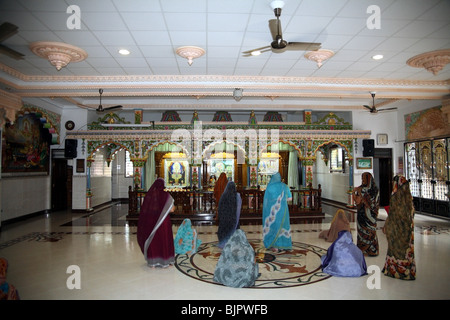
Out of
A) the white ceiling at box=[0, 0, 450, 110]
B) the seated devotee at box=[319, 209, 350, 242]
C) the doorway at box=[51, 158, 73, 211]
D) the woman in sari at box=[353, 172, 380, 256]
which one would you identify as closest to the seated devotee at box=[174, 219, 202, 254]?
the seated devotee at box=[319, 209, 350, 242]

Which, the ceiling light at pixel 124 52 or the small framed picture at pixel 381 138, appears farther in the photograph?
the small framed picture at pixel 381 138

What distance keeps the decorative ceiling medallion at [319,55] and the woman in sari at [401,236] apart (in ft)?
8.88

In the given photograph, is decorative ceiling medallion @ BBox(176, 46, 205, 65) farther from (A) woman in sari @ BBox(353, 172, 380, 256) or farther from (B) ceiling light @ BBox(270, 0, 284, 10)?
(A) woman in sari @ BBox(353, 172, 380, 256)

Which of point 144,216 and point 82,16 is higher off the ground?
point 82,16

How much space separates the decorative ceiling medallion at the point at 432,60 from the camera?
5.37 meters

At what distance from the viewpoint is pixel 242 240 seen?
143 inches

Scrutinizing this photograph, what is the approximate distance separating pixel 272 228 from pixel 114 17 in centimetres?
426

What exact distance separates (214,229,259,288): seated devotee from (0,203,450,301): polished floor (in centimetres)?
11

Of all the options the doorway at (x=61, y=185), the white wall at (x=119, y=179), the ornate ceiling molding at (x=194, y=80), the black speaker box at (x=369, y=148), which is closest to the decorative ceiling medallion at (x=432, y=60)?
the ornate ceiling molding at (x=194, y=80)

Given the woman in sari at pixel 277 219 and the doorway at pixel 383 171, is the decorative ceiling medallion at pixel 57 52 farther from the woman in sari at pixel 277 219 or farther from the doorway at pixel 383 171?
the doorway at pixel 383 171

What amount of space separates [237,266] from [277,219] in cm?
178

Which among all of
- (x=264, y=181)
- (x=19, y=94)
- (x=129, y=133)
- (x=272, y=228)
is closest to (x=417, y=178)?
(x=264, y=181)

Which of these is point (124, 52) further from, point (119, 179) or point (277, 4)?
point (119, 179)
